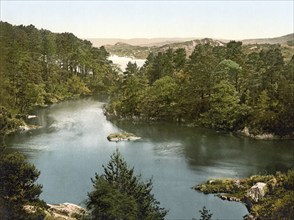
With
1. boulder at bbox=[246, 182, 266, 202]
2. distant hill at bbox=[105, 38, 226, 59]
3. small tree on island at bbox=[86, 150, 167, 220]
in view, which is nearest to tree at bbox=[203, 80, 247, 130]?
boulder at bbox=[246, 182, 266, 202]

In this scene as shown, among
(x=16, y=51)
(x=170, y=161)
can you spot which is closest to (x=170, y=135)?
(x=170, y=161)

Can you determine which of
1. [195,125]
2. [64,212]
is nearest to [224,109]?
[195,125]

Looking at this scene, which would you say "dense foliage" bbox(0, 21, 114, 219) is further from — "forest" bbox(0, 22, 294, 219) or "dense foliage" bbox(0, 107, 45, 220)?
"forest" bbox(0, 22, 294, 219)

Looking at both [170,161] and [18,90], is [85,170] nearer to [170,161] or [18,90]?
[170,161]

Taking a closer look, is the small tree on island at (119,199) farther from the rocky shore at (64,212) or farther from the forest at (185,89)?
the forest at (185,89)

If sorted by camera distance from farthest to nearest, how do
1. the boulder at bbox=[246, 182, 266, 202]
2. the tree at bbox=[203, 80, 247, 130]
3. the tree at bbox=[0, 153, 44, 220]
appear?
1. the tree at bbox=[203, 80, 247, 130]
2. the boulder at bbox=[246, 182, 266, 202]
3. the tree at bbox=[0, 153, 44, 220]

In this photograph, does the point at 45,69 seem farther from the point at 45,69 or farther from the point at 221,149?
the point at 221,149
